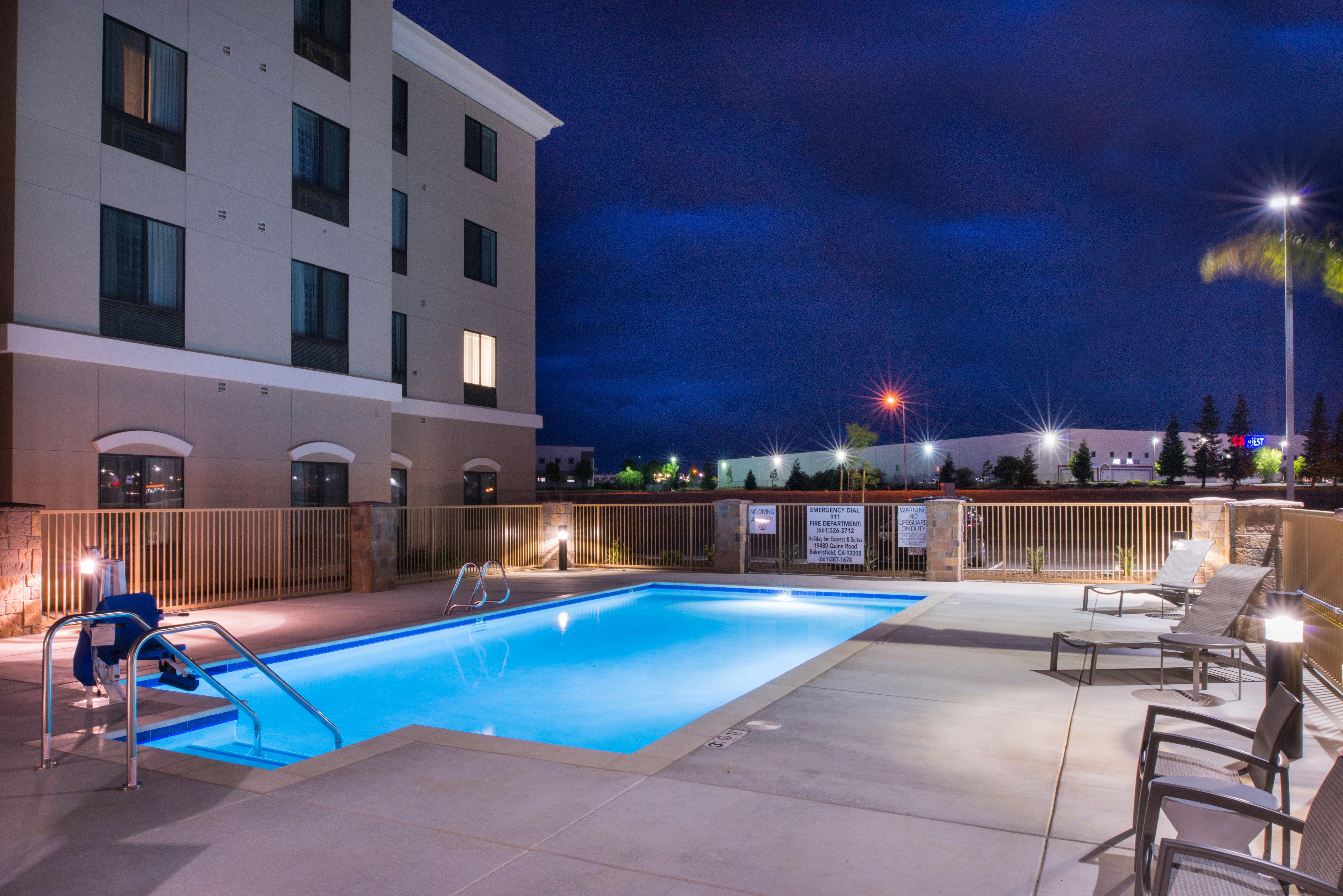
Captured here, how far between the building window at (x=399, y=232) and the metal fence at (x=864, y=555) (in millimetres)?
11413

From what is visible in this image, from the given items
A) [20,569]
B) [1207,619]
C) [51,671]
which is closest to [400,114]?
[20,569]

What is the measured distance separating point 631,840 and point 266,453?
1538 centimetres

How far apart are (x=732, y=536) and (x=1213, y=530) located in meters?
9.01

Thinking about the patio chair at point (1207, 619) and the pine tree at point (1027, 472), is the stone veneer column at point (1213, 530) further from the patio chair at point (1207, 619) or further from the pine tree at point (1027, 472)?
the pine tree at point (1027, 472)

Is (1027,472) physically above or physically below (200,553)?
above

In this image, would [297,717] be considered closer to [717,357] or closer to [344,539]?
[344,539]

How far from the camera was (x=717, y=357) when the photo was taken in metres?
128

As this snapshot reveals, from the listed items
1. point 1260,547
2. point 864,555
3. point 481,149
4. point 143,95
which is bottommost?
point 864,555

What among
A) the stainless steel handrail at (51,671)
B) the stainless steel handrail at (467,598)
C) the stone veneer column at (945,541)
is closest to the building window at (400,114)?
the stainless steel handrail at (467,598)

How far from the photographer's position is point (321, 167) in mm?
18547

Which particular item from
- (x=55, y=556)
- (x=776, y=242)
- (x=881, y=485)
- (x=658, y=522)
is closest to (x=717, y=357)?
(x=776, y=242)

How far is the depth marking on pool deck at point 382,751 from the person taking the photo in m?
4.98

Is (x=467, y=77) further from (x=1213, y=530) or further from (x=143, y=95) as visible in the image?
(x=1213, y=530)

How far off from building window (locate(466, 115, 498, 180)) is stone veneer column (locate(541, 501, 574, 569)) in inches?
436
